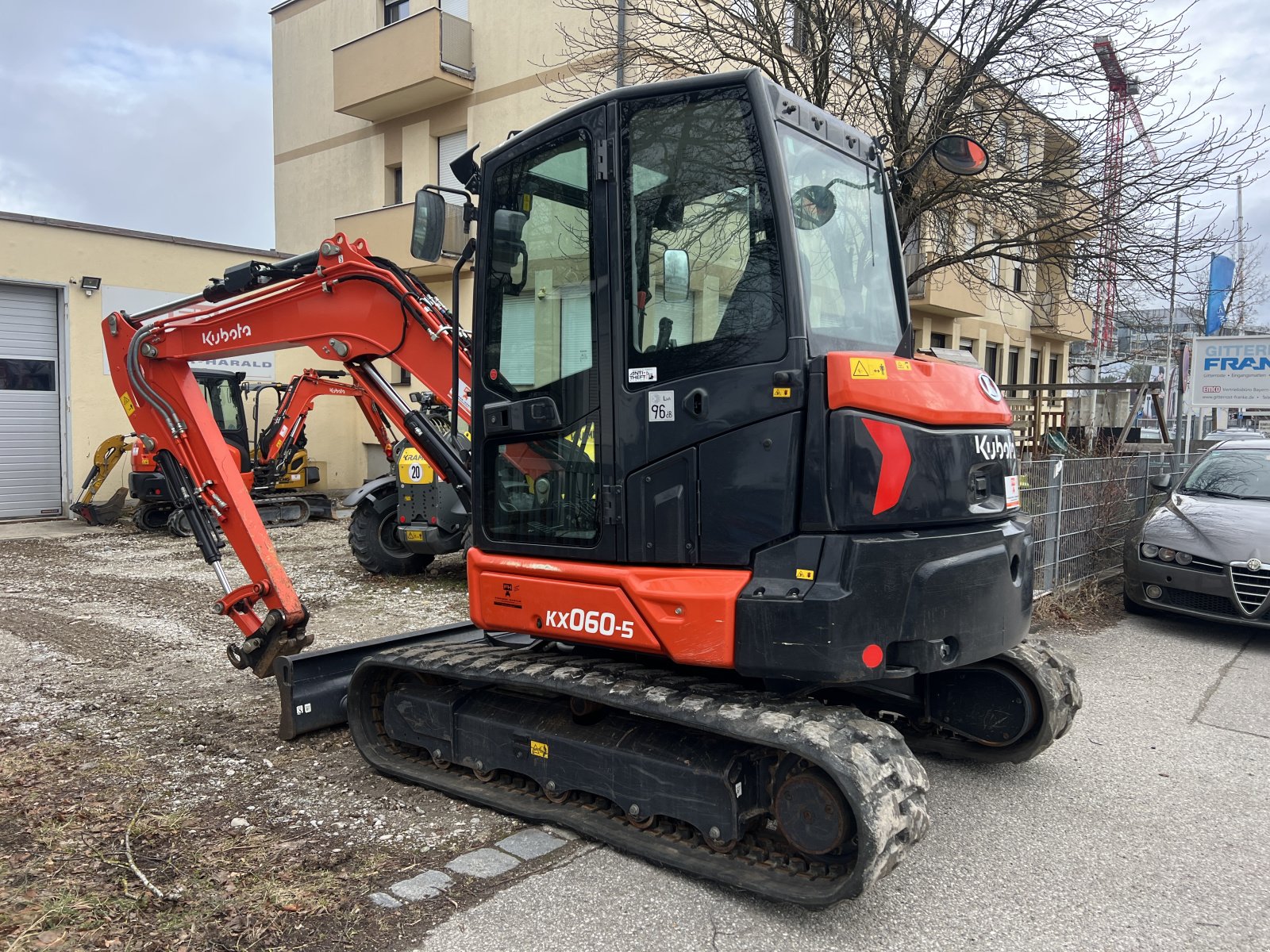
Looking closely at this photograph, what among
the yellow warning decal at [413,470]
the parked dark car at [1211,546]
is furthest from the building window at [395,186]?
the parked dark car at [1211,546]

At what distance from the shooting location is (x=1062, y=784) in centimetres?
445

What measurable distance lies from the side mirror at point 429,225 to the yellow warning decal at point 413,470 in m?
5.20

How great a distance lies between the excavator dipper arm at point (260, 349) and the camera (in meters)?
4.72

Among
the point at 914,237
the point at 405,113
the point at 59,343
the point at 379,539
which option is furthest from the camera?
the point at 405,113

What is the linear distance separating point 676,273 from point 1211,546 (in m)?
6.36

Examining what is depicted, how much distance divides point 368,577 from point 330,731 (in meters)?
5.00

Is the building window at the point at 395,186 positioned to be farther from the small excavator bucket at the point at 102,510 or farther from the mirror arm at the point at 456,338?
the mirror arm at the point at 456,338

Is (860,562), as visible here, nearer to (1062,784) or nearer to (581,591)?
(581,591)

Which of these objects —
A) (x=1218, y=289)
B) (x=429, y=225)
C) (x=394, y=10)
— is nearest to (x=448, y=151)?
(x=394, y=10)

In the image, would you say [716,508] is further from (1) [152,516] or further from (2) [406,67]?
(2) [406,67]

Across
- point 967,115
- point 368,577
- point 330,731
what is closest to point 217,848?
point 330,731

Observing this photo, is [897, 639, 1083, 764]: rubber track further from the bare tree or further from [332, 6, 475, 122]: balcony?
[332, 6, 475, 122]: balcony

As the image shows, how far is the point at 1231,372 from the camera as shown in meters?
13.4

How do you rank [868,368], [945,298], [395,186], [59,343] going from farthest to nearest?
[395,186] < [945,298] < [59,343] < [868,368]
